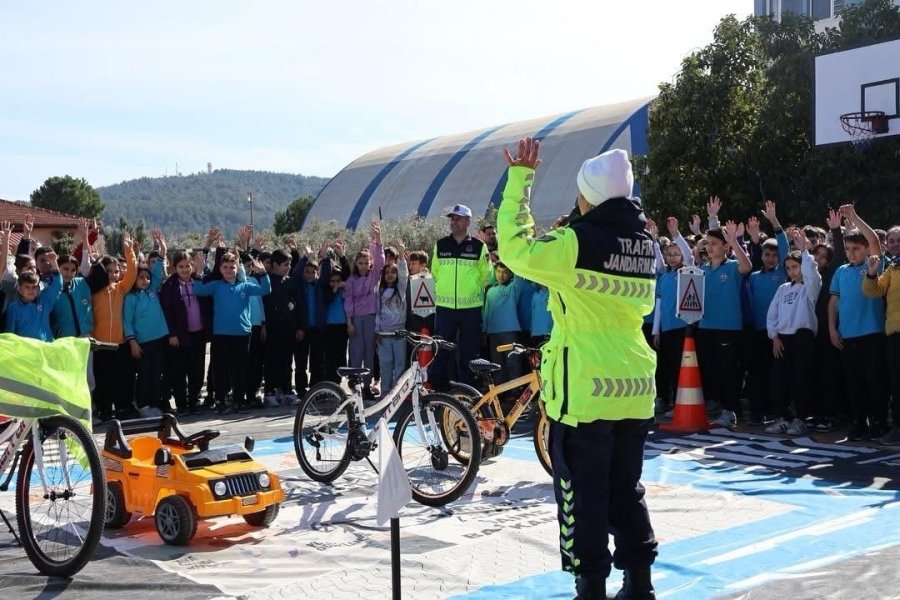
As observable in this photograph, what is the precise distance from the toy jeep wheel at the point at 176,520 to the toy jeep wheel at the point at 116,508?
415mm

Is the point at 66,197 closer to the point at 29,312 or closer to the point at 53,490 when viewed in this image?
the point at 29,312

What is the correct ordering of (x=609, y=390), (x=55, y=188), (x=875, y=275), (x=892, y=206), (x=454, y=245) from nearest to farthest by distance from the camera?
(x=609, y=390), (x=875, y=275), (x=454, y=245), (x=892, y=206), (x=55, y=188)

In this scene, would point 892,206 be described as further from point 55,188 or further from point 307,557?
point 55,188

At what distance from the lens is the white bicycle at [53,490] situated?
5168 mm

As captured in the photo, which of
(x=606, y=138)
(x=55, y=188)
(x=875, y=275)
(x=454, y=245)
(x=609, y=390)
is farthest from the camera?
(x=55, y=188)

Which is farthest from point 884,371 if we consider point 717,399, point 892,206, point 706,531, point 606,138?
Result: point 606,138

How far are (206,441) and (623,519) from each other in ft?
10.0

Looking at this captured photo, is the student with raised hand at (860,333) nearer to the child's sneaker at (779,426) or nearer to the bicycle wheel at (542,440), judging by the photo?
the child's sneaker at (779,426)

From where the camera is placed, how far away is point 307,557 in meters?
5.46

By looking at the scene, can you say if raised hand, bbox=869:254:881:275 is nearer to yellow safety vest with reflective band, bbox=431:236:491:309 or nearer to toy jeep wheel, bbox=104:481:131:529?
yellow safety vest with reflective band, bbox=431:236:491:309

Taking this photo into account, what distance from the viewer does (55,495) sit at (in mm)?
5273

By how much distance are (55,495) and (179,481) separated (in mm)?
739

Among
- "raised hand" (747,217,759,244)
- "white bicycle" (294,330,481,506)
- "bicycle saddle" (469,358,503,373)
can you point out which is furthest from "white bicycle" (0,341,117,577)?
"raised hand" (747,217,759,244)

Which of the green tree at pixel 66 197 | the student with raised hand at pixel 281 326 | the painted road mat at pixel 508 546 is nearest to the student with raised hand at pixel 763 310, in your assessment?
the painted road mat at pixel 508 546
